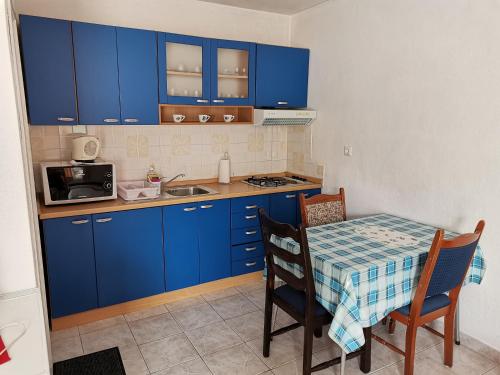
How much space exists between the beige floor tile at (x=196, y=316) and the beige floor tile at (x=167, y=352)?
163 mm

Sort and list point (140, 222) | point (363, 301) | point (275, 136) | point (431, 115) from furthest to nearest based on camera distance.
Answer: point (275, 136) → point (140, 222) → point (431, 115) → point (363, 301)

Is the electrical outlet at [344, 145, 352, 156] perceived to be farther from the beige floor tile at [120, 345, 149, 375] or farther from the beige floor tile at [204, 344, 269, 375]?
the beige floor tile at [120, 345, 149, 375]

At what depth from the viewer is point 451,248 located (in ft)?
6.06

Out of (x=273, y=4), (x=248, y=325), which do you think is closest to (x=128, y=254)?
(x=248, y=325)

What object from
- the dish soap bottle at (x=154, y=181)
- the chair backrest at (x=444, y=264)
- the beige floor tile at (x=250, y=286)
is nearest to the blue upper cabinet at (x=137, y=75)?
the dish soap bottle at (x=154, y=181)

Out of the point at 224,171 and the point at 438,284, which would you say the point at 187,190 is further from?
the point at 438,284

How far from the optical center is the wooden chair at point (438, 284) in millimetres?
1840

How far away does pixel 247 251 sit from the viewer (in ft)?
10.8

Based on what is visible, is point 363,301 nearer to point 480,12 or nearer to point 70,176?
point 480,12

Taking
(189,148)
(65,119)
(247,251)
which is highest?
(65,119)

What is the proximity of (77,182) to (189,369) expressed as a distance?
146cm

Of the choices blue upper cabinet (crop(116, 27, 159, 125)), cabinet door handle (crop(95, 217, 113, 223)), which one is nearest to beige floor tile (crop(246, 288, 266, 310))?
cabinet door handle (crop(95, 217, 113, 223))

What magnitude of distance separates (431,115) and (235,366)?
6.80 feet

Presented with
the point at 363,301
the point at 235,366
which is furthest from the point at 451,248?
the point at 235,366
